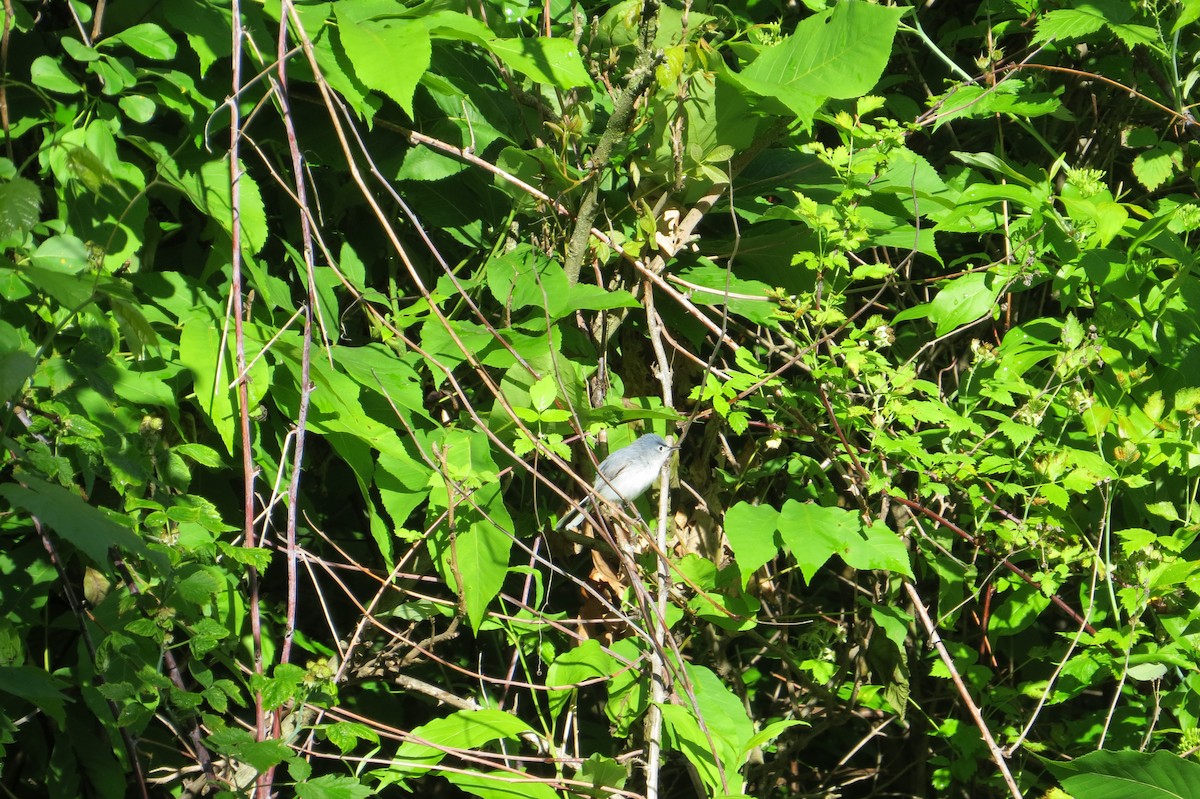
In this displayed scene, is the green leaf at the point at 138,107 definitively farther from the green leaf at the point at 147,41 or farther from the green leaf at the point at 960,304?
the green leaf at the point at 960,304

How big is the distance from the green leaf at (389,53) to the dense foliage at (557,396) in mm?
10

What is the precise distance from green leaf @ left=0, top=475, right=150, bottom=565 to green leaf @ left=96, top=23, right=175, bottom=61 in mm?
1113

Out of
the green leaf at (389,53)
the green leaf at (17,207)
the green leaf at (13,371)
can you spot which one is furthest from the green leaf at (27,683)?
the green leaf at (389,53)

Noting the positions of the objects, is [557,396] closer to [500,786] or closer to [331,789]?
[500,786]

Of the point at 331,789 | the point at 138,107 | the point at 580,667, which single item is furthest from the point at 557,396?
the point at 138,107

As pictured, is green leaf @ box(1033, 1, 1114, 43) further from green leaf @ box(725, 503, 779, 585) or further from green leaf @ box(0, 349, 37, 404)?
green leaf @ box(0, 349, 37, 404)

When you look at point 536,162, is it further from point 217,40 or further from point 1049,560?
point 1049,560

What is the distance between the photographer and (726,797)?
6.93 feet

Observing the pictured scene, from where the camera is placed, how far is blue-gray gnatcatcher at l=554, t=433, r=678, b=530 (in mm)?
2709

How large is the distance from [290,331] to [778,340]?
4.99 feet

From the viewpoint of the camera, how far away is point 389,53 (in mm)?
2193

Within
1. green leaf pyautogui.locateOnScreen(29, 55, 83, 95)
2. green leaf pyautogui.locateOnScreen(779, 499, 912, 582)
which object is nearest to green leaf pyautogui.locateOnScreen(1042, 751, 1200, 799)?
green leaf pyautogui.locateOnScreen(779, 499, 912, 582)

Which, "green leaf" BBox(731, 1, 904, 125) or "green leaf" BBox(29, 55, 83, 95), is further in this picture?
"green leaf" BBox(731, 1, 904, 125)

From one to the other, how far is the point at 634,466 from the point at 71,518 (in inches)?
59.9
